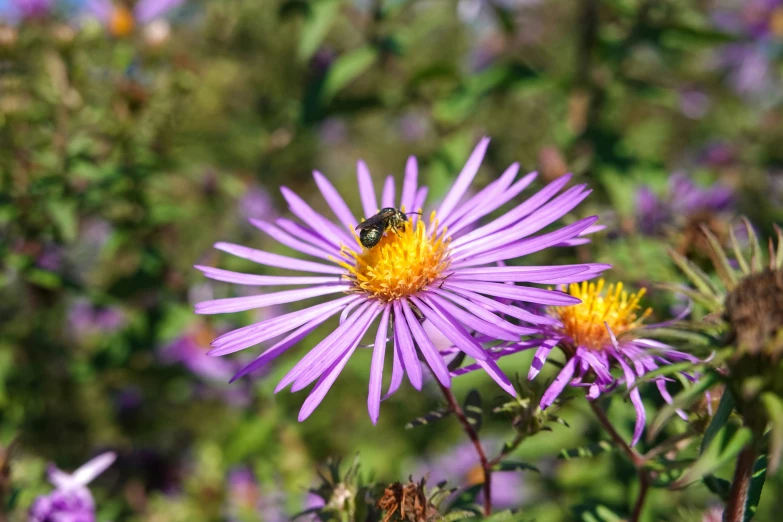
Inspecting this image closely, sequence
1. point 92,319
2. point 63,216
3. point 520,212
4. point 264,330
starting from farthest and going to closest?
point 92,319
point 63,216
point 520,212
point 264,330

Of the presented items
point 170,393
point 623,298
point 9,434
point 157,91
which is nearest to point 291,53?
point 157,91

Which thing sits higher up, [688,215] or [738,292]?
[688,215]

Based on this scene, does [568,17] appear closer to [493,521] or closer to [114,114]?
[114,114]

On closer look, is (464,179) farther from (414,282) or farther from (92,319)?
(92,319)

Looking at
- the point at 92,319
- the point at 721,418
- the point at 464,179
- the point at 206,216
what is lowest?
the point at 721,418

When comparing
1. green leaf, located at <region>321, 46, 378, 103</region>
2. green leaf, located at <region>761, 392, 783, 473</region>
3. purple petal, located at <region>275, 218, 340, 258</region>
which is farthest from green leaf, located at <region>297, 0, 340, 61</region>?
green leaf, located at <region>761, 392, 783, 473</region>

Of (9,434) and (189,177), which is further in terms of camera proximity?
(189,177)

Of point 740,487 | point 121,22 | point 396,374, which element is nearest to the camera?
point 740,487

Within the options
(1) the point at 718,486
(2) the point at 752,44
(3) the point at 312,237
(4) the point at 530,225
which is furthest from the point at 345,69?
(2) the point at 752,44
